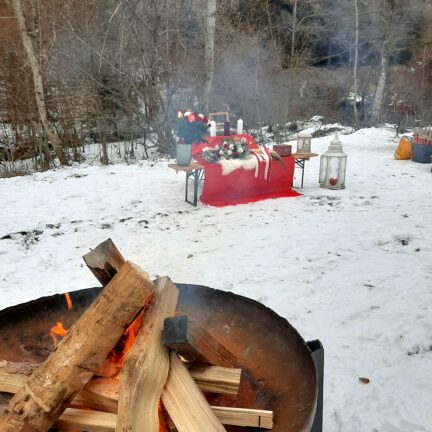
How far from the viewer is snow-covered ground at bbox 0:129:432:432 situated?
92.8 inches

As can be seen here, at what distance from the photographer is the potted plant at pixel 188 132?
535 cm

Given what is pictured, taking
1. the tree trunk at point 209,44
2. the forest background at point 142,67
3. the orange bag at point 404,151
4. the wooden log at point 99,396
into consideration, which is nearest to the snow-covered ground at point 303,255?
the wooden log at point 99,396

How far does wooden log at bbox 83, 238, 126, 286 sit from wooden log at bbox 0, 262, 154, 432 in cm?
8

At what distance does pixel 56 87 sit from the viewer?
995 centimetres

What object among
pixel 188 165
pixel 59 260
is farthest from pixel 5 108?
pixel 59 260

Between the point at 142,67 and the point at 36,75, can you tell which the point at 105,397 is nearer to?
the point at 36,75

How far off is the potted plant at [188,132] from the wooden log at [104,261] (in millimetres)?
4056

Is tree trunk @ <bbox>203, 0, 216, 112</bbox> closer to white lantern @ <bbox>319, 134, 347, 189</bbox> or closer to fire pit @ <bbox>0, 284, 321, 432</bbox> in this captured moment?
white lantern @ <bbox>319, 134, 347, 189</bbox>

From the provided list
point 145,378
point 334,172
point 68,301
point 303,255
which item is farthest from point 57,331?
point 334,172

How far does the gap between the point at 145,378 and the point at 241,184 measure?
4641 millimetres

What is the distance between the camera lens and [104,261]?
52.2 inches

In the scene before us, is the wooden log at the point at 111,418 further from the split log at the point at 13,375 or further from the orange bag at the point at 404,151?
the orange bag at the point at 404,151

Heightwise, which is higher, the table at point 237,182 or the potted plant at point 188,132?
the potted plant at point 188,132

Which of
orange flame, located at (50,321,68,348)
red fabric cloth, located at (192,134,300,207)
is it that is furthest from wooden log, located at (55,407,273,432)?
red fabric cloth, located at (192,134,300,207)
